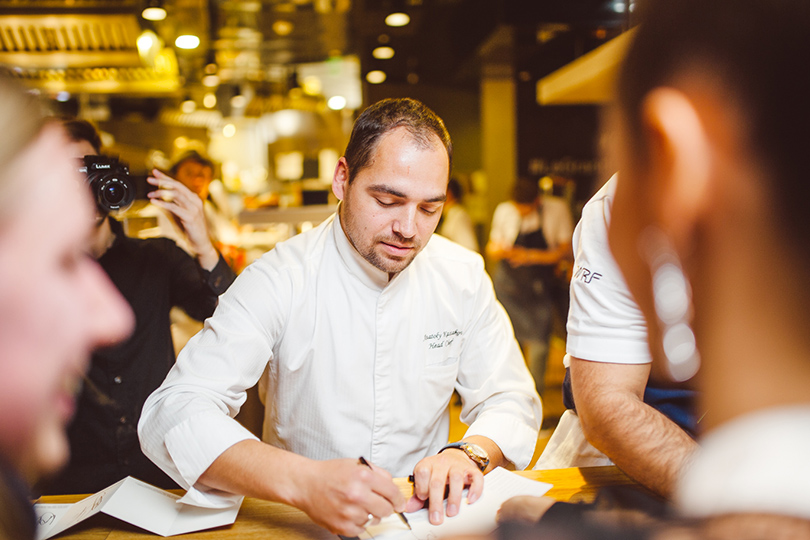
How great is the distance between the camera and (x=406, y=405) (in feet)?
4.52

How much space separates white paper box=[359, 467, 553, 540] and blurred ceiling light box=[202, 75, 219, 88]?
256 inches

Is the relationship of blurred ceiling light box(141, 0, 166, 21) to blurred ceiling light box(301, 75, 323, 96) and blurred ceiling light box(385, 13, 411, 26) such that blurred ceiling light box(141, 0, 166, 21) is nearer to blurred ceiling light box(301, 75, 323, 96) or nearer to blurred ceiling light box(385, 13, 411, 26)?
blurred ceiling light box(385, 13, 411, 26)

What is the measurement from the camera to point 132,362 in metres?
1.56

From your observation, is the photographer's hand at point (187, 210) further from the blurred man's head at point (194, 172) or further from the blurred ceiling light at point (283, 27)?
the blurred ceiling light at point (283, 27)

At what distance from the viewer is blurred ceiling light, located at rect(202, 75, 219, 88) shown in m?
6.57

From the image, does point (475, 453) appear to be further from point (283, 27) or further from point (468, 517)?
point (283, 27)

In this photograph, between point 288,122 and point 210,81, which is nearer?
point 210,81

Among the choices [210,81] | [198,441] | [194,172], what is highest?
[210,81]

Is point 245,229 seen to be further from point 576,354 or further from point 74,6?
point 576,354

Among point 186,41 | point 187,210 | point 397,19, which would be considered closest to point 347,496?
point 187,210

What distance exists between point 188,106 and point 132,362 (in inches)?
291

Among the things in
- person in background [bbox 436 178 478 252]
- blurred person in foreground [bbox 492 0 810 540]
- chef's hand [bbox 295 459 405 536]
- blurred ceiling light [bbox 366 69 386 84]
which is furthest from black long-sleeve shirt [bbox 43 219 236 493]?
blurred ceiling light [bbox 366 69 386 84]

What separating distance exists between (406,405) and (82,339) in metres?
1.01

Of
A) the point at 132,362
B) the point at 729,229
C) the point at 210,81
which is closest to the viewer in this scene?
the point at 729,229
